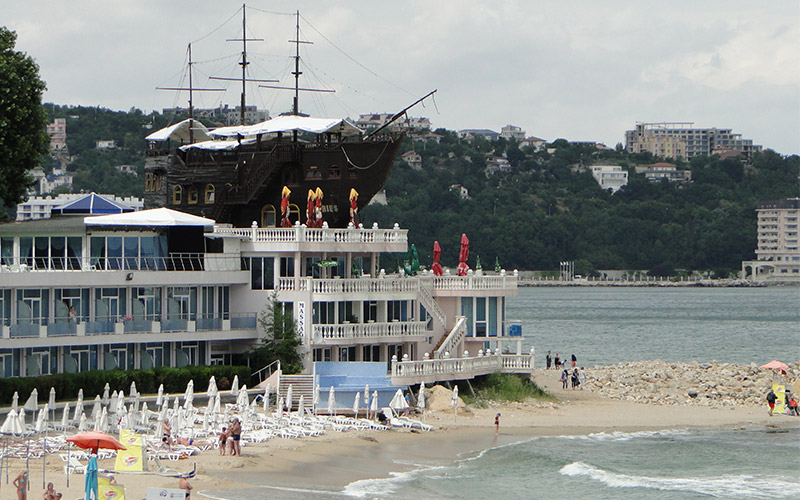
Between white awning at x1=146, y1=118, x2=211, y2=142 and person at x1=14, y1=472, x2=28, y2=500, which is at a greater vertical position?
white awning at x1=146, y1=118, x2=211, y2=142

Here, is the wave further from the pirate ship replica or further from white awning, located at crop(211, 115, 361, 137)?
white awning, located at crop(211, 115, 361, 137)

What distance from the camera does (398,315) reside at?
56.8 m

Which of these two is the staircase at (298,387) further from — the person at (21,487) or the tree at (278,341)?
the person at (21,487)

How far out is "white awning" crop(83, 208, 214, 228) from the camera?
52.2 metres

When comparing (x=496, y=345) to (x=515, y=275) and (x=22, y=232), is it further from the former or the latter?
(x=22, y=232)

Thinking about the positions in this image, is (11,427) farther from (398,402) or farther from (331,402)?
(398,402)

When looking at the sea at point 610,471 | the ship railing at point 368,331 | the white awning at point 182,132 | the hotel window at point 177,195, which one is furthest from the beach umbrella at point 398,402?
the white awning at point 182,132

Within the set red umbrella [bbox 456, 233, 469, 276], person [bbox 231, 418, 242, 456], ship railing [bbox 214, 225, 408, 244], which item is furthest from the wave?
red umbrella [bbox 456, 233, 469, 276]

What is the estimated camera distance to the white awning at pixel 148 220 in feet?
171

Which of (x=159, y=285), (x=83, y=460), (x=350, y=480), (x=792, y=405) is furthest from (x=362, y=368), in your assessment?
(x=792, y=405)

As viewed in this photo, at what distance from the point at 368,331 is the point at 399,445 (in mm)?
8637

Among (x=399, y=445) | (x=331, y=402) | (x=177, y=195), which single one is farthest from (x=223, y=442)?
(x=177, y=195)

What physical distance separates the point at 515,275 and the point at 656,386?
1250 centimetres

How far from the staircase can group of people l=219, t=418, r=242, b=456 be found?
8929mm
